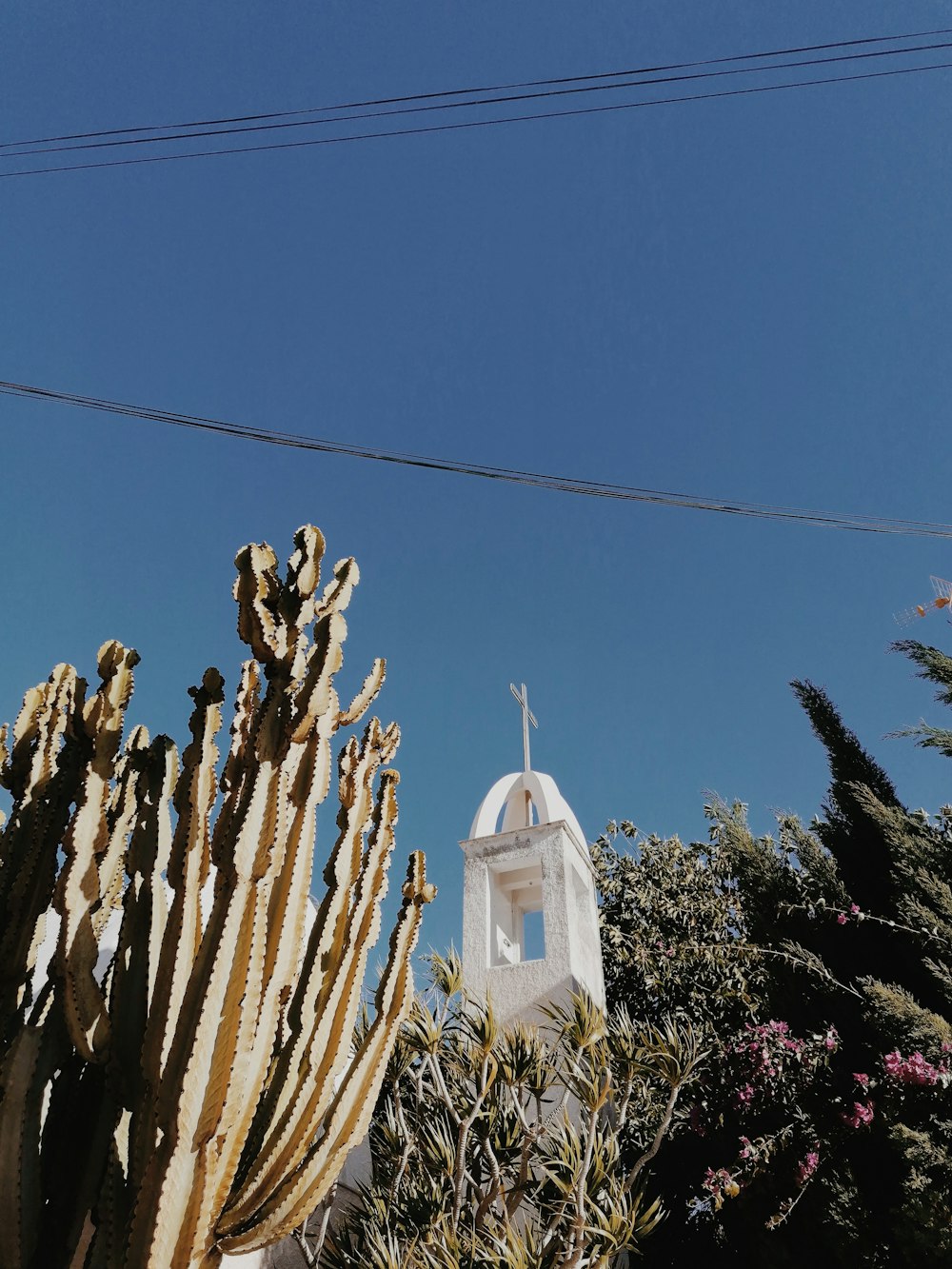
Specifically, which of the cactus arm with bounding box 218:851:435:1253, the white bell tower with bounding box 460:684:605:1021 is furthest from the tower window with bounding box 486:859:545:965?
the cactus arm with bounding box 218:851:435:1253

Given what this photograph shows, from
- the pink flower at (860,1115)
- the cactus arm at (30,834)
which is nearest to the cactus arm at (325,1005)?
the cactus arm at (30,834)

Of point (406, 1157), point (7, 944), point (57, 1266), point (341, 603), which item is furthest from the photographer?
point (406, 1157)

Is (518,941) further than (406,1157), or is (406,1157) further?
(518,941)

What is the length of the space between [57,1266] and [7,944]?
1036 mm

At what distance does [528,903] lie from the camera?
8.88m

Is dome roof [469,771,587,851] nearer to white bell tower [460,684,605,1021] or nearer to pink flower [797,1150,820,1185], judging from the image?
white bell tower [460,684,605,1021]

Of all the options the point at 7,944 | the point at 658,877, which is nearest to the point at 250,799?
the point at 7,944

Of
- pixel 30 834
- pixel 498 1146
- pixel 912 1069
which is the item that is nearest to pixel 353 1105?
pixel 30 834

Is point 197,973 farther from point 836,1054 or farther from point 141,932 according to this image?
point 836,1054

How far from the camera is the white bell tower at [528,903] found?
7.16m

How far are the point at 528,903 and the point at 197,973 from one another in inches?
281

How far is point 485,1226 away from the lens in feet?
16.2

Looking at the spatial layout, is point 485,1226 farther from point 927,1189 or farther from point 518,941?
point 518,941

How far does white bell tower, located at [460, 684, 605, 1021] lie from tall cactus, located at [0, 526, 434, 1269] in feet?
13.6
